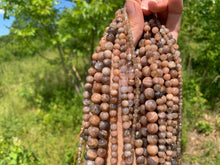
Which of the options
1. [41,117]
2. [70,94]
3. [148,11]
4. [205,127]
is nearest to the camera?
[148,11]

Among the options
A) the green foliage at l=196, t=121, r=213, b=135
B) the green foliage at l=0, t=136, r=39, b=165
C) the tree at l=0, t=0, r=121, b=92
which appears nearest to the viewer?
the green foliage at l=0, t=136, r=39, b=165

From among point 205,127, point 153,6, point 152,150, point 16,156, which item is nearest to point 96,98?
point 152,150

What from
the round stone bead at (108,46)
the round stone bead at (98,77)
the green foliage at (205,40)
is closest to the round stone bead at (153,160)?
the round stone bead at (98,77)

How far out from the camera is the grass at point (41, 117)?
2.64 meters

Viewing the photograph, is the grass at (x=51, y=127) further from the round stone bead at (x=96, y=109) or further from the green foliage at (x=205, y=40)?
the round stone bead at (x=96, y=109)

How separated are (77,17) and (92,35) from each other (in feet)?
2.04

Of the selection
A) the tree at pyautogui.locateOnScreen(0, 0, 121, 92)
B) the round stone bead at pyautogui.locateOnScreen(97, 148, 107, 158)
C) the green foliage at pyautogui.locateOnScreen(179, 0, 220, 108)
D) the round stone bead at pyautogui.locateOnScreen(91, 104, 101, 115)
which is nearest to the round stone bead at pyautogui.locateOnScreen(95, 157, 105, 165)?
the round stone bead at pyautogui.locateOnScreen(97, 148, 107, 158)

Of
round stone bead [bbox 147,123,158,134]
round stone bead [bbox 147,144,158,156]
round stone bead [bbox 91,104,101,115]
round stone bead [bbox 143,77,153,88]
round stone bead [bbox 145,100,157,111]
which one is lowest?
round stone bead [bbox 147,144,158,156]

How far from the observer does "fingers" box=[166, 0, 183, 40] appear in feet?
2.88

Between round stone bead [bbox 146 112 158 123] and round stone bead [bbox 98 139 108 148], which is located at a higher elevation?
round stone bead [bbox 146 112 158 123]

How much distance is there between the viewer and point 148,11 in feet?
2.93

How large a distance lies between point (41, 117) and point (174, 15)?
340 centimetres

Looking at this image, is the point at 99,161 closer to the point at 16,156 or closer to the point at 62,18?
the point at 16,156

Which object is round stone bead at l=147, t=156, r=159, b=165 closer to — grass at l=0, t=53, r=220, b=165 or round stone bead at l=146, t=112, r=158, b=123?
round stone bead at l=146, t=112, r=158, b=123
